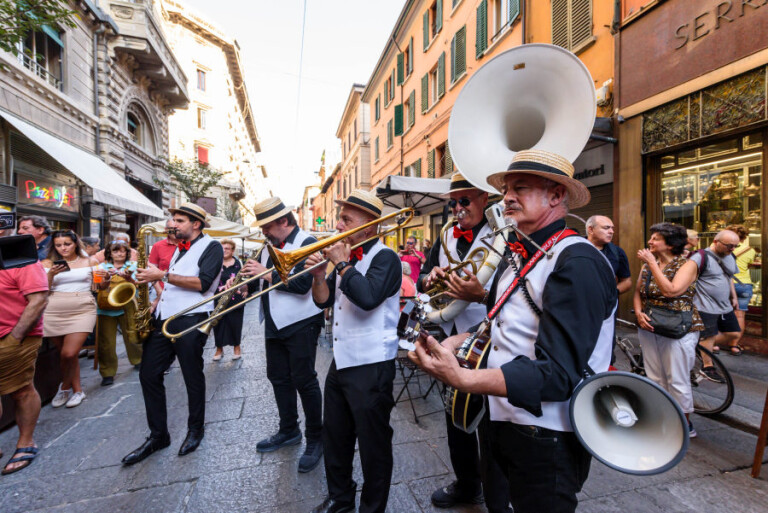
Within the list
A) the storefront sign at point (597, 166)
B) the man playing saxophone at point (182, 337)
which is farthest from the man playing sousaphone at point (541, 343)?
the storefront sign at point (597, 166)

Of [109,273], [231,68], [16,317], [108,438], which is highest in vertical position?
[231,68]

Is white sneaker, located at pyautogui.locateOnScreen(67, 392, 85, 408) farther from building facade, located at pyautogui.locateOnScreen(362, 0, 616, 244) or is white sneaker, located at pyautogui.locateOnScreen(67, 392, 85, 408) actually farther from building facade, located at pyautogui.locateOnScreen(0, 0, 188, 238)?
building facade, located at pyautogui.locateOnScreen(362, 0, 616, 244)

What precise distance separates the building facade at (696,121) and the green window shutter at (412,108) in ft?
38.7

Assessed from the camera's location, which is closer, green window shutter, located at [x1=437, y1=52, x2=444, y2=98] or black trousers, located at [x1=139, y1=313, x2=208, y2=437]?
black trousers, located at [x1=139, y1=313, x2=208, y2=437]

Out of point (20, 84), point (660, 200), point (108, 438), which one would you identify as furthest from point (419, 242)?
point (108, 438)

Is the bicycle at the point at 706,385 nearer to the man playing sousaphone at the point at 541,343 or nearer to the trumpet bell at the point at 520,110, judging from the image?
the trumpet bell at the point at 520,110

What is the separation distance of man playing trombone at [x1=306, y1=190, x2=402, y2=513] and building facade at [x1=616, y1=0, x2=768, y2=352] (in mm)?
6156

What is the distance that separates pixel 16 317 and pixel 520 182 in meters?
3.85

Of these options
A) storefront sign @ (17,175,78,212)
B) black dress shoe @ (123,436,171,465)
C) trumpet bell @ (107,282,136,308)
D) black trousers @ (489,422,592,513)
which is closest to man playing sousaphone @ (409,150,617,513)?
black trousers @ (489,422,592,513)

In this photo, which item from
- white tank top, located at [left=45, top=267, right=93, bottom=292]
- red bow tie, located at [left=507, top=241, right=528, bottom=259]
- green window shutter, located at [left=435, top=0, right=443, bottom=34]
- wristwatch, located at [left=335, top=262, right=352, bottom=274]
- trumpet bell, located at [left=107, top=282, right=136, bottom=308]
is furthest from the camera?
green window shutter, located at [left=435, top=0, right=443, bottom=34]

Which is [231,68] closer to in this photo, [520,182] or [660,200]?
[660,200]

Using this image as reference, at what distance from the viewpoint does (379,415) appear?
86.0 inches

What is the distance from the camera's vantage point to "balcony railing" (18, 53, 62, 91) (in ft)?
29.9

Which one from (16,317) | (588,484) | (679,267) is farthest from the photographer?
(679,267)
